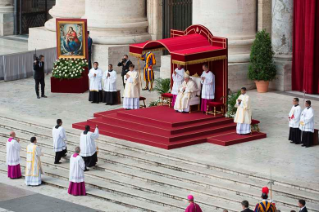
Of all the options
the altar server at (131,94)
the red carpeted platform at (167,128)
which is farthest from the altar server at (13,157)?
the altar server at (131,94)


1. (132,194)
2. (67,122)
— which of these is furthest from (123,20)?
(132,194)

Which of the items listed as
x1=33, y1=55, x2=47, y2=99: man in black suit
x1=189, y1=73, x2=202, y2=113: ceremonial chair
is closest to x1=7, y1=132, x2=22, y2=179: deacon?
x1=189, y1=73, x2=202, y2=113: ceremonial chair

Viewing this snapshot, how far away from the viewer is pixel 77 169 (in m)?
20.3

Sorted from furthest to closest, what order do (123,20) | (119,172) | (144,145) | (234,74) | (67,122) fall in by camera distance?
1. (123,20)
2. (234,74)
3. (67,122)
4. (144,145)
5. (119,172)

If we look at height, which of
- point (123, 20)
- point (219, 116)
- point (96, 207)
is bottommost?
point (96, 207)

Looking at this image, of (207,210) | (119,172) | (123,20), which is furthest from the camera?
(123,20)

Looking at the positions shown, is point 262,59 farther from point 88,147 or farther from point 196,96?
point 88,147

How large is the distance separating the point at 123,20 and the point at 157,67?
2.23 meters

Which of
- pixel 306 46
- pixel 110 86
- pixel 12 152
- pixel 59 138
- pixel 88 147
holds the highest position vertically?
pixel 306 46

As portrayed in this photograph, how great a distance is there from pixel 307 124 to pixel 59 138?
630cm

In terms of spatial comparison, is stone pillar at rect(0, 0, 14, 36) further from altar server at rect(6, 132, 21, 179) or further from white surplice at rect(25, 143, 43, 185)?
white surplice at rect(25, 143, 43, 185)

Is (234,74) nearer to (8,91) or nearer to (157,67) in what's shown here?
(157,67)

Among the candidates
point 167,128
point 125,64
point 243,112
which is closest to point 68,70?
point 125,64

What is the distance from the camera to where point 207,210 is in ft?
63.4
